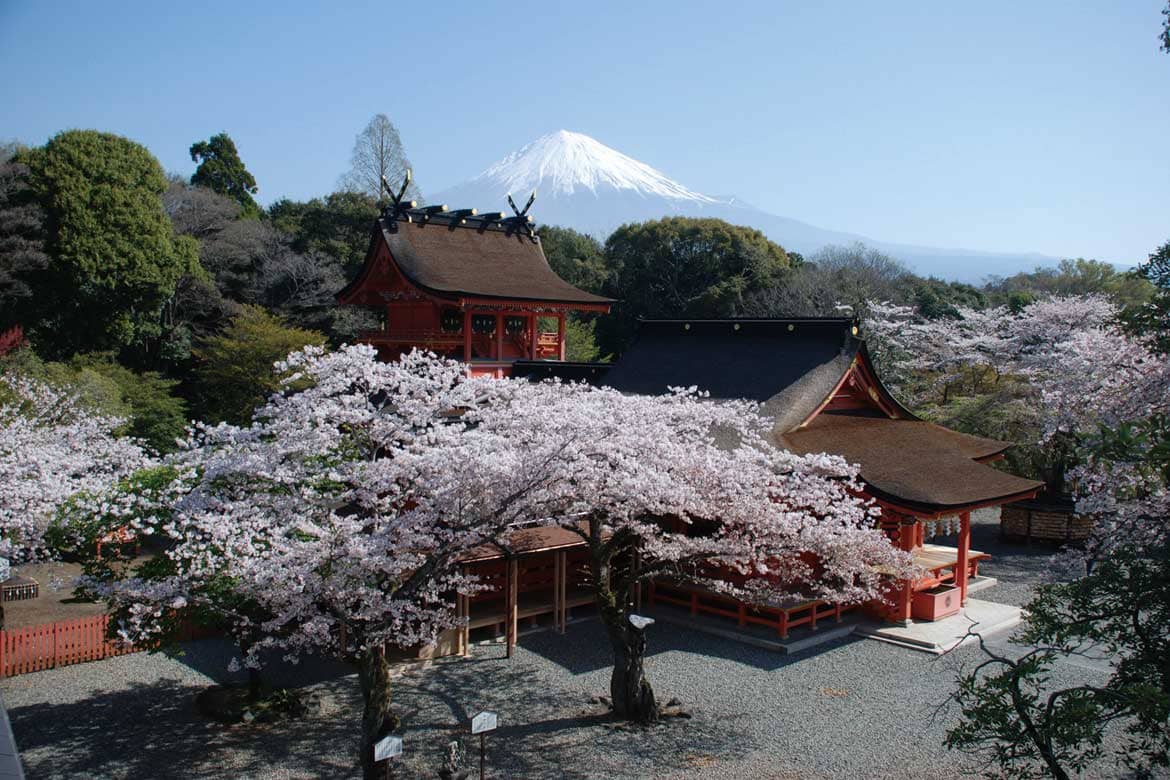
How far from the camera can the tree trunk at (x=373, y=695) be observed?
8.78 m

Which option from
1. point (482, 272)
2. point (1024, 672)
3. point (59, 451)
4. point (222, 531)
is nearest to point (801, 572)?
point (1024, 672)

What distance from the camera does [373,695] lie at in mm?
8891

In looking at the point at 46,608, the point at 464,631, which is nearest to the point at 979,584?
the point at 464,631

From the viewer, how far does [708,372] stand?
16969mm

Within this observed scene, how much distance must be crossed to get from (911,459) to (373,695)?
979cm

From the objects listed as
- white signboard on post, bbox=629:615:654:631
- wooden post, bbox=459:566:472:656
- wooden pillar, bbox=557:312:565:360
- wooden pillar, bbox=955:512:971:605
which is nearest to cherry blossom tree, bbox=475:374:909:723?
white signboard on post, bbox=629:615:654:631

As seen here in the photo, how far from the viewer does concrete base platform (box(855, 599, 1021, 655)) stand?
43.3ft

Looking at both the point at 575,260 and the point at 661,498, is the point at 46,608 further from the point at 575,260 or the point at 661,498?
the point at 575,260

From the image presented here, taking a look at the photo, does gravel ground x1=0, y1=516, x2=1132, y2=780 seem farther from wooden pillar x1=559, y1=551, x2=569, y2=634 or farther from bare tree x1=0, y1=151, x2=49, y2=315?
bare tree x1=0, y1=151, x2=49, y2=315

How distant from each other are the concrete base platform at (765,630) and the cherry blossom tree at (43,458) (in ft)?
29.8

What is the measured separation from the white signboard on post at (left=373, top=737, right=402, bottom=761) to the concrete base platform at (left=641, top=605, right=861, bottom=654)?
272 inches

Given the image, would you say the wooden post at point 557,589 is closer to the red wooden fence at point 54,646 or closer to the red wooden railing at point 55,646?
the red wooden railing at point 55,646

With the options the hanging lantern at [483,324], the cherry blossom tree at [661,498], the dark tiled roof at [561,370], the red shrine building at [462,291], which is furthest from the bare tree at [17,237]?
the cherry blossom tree at [661,498]

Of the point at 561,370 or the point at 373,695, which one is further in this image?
the point at 561,370
